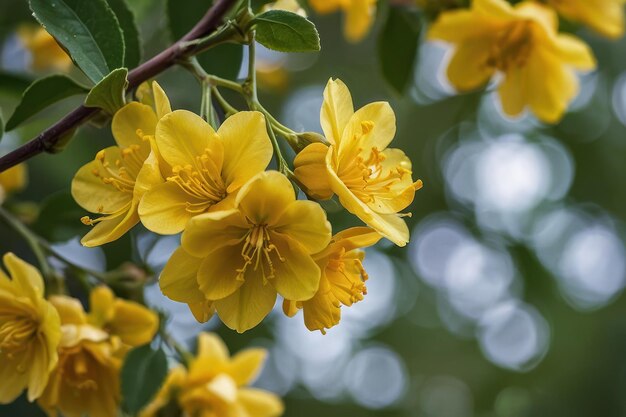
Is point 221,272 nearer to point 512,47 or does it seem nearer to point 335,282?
point 335,282

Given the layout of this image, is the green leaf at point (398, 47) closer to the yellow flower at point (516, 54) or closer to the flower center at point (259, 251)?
the yellow flower at point (516, 54)

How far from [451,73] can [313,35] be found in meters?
0.89

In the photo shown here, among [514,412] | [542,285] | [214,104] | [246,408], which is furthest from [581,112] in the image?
[214,104]

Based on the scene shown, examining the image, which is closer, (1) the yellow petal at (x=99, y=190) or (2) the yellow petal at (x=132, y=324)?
(1) the yellow petal at (x=99, y=190)

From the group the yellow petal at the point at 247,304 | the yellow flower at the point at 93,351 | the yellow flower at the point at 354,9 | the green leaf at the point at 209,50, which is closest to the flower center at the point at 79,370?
the yellow flower at the point at 93,351

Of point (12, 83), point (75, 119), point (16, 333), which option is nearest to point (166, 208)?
point (75, 119)

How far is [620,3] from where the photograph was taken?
1.78m

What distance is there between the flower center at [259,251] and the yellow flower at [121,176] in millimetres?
136

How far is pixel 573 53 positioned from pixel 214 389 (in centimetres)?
99

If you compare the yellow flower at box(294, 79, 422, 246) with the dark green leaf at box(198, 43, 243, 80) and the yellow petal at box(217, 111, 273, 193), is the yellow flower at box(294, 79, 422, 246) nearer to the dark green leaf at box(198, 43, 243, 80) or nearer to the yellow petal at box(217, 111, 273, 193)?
the yellow petal at box(217, 111, 273, 193)

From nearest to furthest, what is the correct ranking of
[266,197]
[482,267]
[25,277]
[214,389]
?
[266,197], [25,277], [214,389], [482,267]

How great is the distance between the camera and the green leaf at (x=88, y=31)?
104 centimetres

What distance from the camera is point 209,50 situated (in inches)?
50.9

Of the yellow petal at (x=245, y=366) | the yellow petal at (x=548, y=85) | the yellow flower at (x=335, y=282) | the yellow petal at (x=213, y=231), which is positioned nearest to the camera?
the yellow petal at (x=213, y=231)
